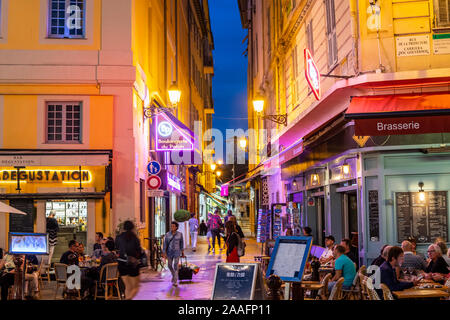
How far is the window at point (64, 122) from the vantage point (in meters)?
18.4

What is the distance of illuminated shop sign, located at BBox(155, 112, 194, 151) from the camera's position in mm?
21156

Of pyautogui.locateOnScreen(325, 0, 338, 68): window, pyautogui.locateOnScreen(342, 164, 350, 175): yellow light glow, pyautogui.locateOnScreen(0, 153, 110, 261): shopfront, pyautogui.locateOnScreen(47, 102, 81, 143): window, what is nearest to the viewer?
pyautogui.locateOnScreen(342, 164, 350, 175): yellow light glow

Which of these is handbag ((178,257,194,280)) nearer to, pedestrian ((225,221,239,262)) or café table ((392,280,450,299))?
pedestrian ((225,221,239,262))

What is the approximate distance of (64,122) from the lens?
18500mm

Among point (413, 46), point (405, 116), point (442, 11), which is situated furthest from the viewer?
point (413, 46)

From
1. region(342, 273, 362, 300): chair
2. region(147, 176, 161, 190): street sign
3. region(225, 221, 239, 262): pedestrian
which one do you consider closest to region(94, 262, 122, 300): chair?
region(225, 221, 239, 262): pedestrian

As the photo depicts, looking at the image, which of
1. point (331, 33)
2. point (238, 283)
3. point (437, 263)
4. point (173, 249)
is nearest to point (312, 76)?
point (331, 33)

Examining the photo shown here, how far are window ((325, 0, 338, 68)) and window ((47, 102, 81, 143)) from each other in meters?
7.99

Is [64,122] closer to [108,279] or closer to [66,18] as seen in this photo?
[66,18]

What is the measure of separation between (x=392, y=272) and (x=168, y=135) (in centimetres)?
1311

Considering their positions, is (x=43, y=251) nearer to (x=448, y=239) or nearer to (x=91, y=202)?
(x=91, y=202)

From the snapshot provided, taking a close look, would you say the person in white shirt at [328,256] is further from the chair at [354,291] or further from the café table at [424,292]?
the café table at [424,292]

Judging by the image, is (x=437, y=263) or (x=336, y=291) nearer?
(x=336, y=291)

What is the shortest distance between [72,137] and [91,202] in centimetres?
222
